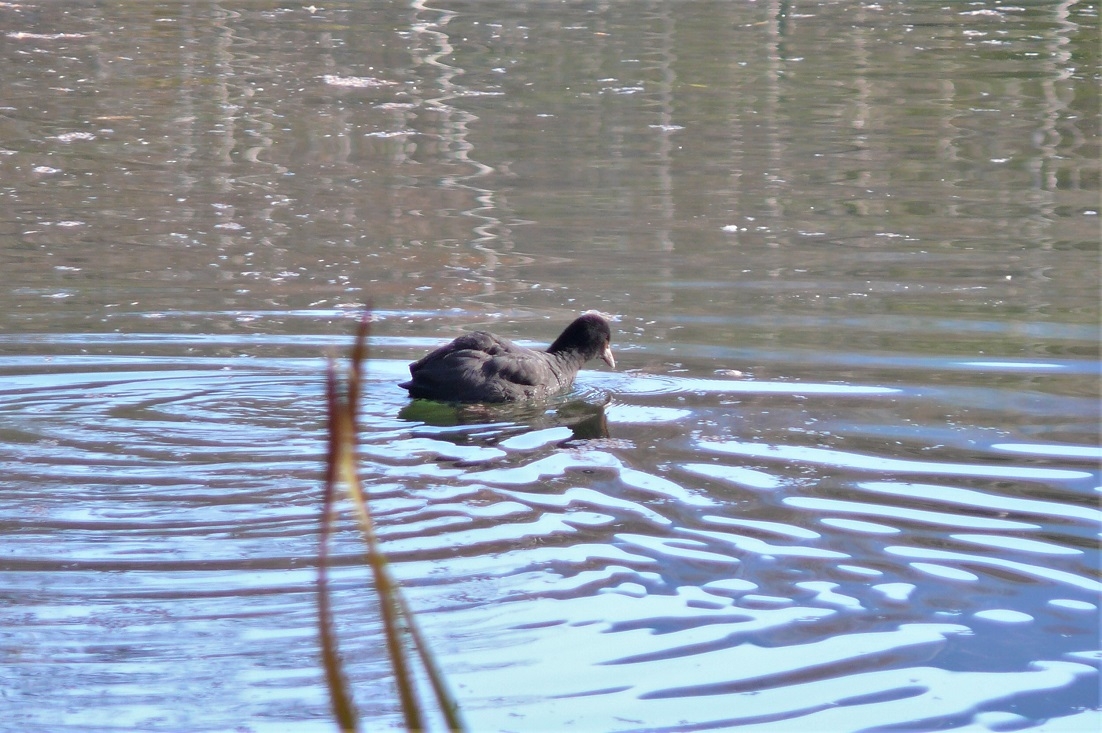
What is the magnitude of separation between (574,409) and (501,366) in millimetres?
515

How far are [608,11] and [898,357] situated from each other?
16827 mm

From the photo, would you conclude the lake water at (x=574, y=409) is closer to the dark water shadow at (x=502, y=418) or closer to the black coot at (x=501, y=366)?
the dark water shadow at (x=502, y=418)

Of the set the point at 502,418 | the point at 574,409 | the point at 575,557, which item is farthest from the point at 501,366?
the point at 575,557

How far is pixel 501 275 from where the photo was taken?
33.9 feet

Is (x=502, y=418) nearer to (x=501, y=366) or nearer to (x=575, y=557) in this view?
(x=501, y=366)

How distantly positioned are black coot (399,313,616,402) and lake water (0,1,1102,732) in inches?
5.8

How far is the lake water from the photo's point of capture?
4457 millimetres

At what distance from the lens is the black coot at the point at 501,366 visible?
293 inches

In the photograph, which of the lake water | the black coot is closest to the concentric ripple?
the lake water

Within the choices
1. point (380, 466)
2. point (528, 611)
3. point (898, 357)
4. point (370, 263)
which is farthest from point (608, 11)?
point (528, 611)

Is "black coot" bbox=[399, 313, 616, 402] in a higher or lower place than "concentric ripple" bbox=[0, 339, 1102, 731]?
higher

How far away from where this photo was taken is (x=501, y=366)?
7.61 m

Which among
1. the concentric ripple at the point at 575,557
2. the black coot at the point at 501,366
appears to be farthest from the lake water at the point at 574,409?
the black coot at the point at 501,366

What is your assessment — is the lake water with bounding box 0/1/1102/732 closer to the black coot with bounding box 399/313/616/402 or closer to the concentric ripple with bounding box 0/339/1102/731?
the concentric ripple with bounding box 0/339/1102/731
